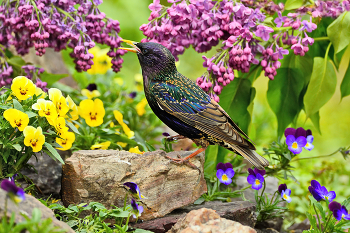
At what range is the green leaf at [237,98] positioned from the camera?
3.54 m

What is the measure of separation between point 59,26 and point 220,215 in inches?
83.7

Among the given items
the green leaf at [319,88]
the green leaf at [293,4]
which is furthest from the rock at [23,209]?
the green leaf at [293,4]

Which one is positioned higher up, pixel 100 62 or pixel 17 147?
pixel 100 62

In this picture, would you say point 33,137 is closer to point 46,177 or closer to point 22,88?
point 22,88

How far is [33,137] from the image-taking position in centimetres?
249

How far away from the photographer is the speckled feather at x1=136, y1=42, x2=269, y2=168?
2871 mm

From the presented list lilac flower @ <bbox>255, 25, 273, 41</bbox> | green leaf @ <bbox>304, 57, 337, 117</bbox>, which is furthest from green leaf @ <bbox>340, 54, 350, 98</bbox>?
lilac flower @ <bbox>255, 25, 273, 41</bbox>

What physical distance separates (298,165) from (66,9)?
3773mm

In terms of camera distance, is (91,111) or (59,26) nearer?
(59,26)

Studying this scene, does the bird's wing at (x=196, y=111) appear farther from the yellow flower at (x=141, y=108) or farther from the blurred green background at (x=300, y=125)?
the yellow flower at (x=141, y=108)

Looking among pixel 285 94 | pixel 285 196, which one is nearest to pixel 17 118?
pixel 285 196

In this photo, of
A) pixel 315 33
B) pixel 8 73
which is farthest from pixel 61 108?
pixel 315 33

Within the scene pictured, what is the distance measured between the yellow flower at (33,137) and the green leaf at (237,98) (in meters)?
1.76

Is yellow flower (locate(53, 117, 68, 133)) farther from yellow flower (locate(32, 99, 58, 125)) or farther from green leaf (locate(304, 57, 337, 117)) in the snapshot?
green leaf (locate(304, 57, 337, 117))
